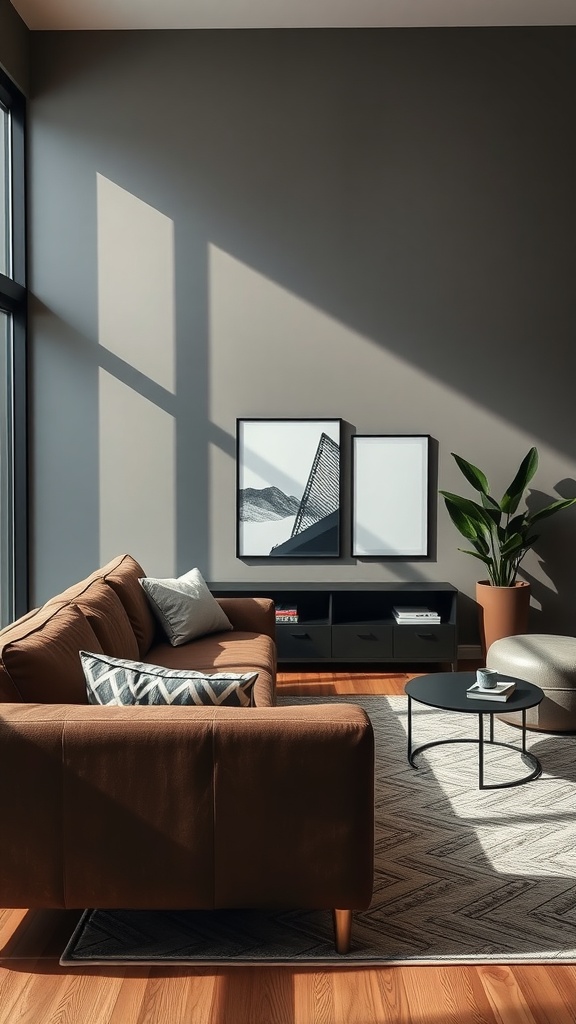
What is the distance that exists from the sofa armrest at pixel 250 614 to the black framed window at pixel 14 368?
151 centimetres

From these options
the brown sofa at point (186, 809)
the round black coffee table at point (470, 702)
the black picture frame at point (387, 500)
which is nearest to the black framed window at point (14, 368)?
the black picture frame at point (387, 500)

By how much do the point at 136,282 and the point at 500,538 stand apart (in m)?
2.64

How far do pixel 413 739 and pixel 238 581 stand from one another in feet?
5.86

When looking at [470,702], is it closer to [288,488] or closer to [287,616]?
[287,616]

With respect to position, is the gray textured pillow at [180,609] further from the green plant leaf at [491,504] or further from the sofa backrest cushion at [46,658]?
the green plant leaf at [491,504]

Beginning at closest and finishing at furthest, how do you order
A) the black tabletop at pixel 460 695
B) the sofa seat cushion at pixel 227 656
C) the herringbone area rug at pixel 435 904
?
the herringbone area rug at pixel 435 904 < the black tabletop at pixel 460 695 < the sofa seat cushion at pixel 227 656

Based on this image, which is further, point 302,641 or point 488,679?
point 302,641

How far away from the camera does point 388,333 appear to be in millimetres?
5250

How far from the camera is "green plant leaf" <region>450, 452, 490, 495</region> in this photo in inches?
195

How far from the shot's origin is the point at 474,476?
4.97 metres

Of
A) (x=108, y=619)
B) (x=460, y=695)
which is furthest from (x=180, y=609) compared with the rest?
(x=460, y=695)

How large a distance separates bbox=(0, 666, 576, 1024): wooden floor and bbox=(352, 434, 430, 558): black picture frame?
3.28 metres

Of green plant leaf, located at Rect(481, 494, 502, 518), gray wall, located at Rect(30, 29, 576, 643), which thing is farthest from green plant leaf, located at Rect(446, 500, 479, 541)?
gray wall, located at Rect(30, 29, 576, 643)

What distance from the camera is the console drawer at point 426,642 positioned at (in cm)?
493
